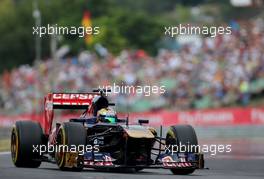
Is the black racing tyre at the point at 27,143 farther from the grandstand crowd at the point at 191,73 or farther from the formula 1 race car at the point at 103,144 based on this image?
the grandstand crowd at the point at 191,73

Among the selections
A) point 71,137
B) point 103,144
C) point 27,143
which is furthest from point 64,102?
point 71,137

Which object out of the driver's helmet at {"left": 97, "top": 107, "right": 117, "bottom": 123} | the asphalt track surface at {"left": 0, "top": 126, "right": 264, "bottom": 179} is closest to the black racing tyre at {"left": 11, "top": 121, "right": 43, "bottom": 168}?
the asphalt track surface at {"left": 0, "top": 126, "right": 264, "bottom": 179}

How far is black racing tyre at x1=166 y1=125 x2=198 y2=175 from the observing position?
1534 centimetres

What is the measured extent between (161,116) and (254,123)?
3777 millimetres

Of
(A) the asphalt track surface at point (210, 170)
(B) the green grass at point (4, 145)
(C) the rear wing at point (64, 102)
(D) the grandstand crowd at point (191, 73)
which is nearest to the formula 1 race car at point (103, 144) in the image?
(A) the asphalt track surface at point (210, 170)

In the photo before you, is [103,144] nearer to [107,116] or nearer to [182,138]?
[107,116]

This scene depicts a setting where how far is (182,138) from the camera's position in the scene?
1539 cm

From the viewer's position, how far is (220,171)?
1683cm

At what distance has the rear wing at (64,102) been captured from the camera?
17703 mm

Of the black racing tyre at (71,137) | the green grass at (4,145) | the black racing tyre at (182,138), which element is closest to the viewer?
the black racing tyre at (71,137)

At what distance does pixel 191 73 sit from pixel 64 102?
1816cm

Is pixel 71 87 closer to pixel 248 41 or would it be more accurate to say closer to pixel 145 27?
pixel 248 41

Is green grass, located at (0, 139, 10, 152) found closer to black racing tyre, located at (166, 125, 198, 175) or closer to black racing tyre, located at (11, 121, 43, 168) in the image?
black racing tyre, located at (11, 121, 43, 168)

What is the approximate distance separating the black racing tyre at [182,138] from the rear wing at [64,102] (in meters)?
2.54
